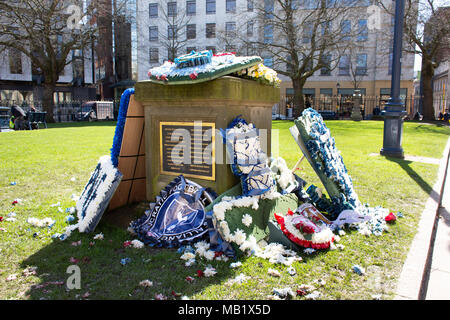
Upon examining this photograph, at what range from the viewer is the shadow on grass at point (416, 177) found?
5921mm

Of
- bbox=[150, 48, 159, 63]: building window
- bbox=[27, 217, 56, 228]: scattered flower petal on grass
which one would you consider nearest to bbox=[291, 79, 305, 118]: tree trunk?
bbox=[27, 217, 56, 228]: scattered flower petal on grass

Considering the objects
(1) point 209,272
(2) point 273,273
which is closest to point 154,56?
(1) point 209,272

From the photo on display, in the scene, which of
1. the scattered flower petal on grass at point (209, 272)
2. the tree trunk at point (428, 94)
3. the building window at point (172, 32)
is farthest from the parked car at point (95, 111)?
the scattered flower petal on grass at point (209, 272)

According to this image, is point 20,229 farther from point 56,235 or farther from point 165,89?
point 165,89

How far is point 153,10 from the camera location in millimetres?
47000

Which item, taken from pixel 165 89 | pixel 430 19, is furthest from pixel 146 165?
pixel 430 19

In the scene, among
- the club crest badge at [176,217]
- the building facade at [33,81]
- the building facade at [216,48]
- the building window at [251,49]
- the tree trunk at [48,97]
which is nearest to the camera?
the club crest badge at [176,217]

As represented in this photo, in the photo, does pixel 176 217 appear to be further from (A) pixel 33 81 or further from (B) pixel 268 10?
(A) pixel 33 81

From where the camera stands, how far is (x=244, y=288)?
115 inches

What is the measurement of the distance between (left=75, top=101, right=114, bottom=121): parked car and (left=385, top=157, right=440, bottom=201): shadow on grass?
2746 centimetres

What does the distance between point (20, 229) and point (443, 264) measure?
179 inches

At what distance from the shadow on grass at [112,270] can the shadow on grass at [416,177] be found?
4.25 m

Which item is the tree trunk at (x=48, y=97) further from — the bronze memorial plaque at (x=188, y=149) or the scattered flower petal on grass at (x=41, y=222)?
the bronze memorial plaque at (x=188, y=149)

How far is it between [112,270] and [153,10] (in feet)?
161
